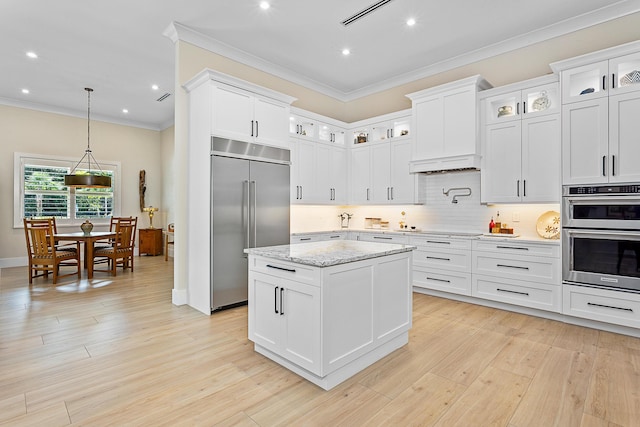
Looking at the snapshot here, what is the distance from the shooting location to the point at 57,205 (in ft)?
24.1

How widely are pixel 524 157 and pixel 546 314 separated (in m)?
1.88

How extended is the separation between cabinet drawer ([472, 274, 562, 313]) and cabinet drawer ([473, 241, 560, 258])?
35 centimetres

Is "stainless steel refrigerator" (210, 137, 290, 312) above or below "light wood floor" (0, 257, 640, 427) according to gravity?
above

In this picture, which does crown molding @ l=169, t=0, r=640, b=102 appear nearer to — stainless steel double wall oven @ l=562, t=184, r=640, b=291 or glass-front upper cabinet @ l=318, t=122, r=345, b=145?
glass-front upper cabinet @ l=318, t=122, r=345, b=145

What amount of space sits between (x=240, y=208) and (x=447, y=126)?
3064 mm

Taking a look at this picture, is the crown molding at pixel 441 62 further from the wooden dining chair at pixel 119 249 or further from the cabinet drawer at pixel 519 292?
the wooden dining chair at pixel 119 249

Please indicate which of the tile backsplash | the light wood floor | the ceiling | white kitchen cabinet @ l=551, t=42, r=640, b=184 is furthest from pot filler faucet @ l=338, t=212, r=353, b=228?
white kitchen cabinet @ l=551, t=42, r=640, b=184

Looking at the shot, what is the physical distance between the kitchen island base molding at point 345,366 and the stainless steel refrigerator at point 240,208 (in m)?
1.35

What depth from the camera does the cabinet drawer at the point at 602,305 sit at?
3141mm

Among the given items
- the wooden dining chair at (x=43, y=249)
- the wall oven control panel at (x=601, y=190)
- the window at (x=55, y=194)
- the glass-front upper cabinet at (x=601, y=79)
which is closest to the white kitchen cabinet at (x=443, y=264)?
the wall oven control panel at (x=601, y=190)

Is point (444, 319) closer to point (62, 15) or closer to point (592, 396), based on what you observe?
point (592, 396)

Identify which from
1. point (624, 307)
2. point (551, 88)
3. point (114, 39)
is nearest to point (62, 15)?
point (114, 39)

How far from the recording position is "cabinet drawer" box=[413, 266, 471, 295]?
4312 millimetres

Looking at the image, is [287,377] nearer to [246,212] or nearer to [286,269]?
[286,269]
